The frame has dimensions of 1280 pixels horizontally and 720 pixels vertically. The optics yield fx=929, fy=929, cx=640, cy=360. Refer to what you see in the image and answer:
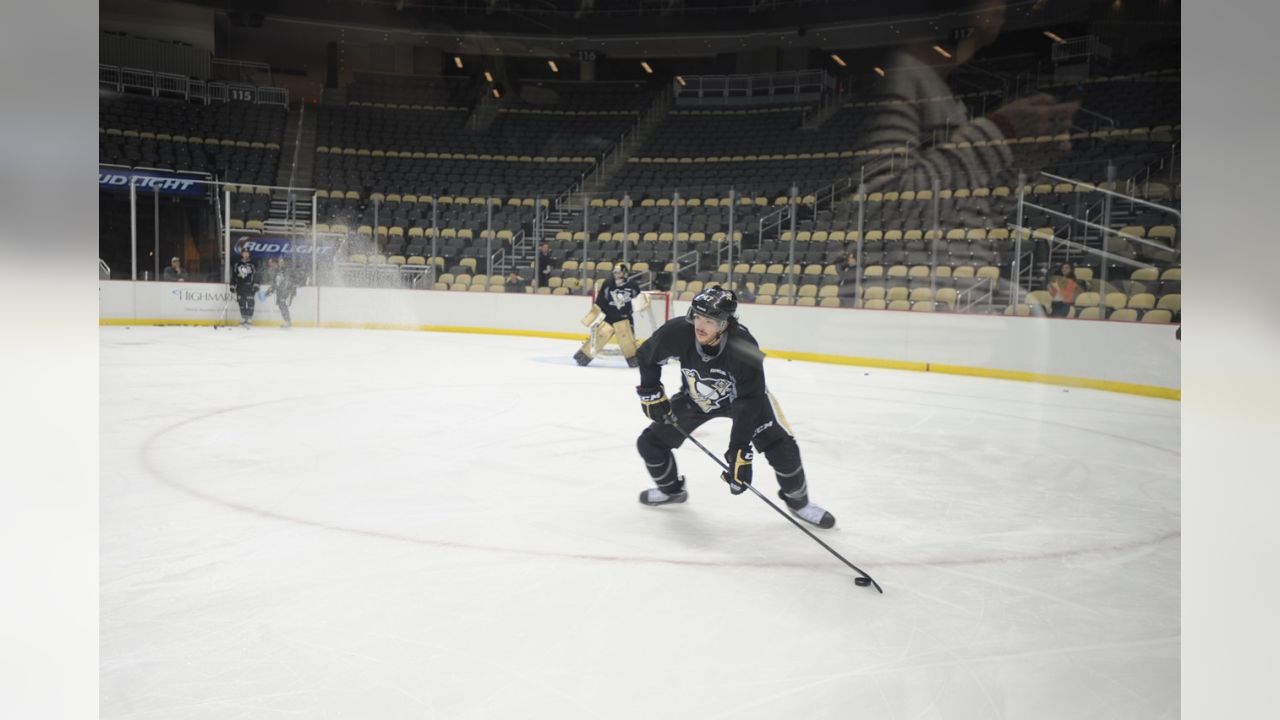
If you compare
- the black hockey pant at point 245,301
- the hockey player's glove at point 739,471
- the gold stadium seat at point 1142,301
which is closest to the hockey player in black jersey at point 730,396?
the hockey player's glove at point 739,471

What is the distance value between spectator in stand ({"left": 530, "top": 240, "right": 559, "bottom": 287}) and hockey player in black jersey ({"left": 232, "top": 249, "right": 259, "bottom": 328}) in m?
3.27

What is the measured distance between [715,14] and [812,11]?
7.70ft

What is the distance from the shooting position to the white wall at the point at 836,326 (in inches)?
284

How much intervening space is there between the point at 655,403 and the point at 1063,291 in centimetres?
547

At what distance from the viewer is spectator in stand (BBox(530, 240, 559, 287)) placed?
1148 cm

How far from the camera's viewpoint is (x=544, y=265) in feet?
37.9

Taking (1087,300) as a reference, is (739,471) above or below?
below

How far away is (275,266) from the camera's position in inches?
409

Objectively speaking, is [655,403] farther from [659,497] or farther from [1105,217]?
[1105,217]

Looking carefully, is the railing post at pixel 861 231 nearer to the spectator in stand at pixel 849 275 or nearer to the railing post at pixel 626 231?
the spectator in stand at pixel 849 275

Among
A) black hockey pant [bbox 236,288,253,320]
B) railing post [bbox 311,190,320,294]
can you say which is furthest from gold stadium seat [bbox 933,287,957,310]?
black hockey pant [bbox 236,288,253,320]

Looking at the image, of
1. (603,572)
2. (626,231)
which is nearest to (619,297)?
(626,231)

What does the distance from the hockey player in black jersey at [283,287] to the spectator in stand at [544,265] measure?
286cm
